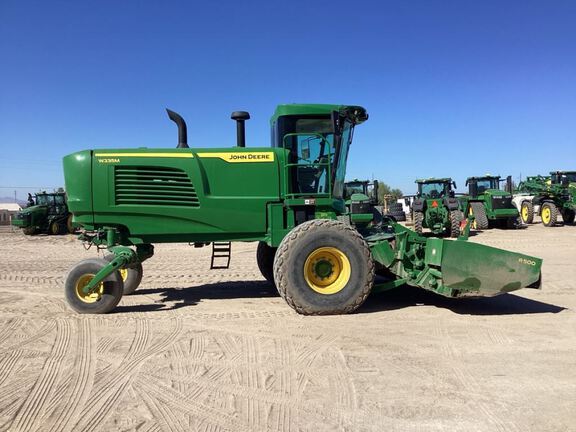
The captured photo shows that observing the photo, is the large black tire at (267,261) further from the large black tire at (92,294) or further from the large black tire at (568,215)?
the large black tire at (568,215)

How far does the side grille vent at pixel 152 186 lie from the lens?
607cm

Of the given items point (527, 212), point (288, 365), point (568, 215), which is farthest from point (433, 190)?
point (288, 365)

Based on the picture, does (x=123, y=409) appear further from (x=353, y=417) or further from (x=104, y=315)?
(x=104, y=315)

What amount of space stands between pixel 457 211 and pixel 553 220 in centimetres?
657

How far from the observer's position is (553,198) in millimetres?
22125

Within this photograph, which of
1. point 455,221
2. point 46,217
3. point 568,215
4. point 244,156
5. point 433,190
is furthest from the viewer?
point 46,217

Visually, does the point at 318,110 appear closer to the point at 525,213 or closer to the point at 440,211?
the point at 440,211

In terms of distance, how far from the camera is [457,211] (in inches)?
691

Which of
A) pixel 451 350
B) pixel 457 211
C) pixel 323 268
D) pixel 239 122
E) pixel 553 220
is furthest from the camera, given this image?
pixel 553 220

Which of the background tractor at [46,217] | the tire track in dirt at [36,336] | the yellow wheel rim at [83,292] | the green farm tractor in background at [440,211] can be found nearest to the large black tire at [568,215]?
the green farm tractor in background at [440,211]

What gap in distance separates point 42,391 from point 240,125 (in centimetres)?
447

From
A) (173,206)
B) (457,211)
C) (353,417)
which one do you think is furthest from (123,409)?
(457,211)

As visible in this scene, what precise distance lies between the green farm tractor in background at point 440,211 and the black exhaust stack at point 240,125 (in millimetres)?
12888

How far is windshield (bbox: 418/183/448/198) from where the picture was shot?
19.1 m
